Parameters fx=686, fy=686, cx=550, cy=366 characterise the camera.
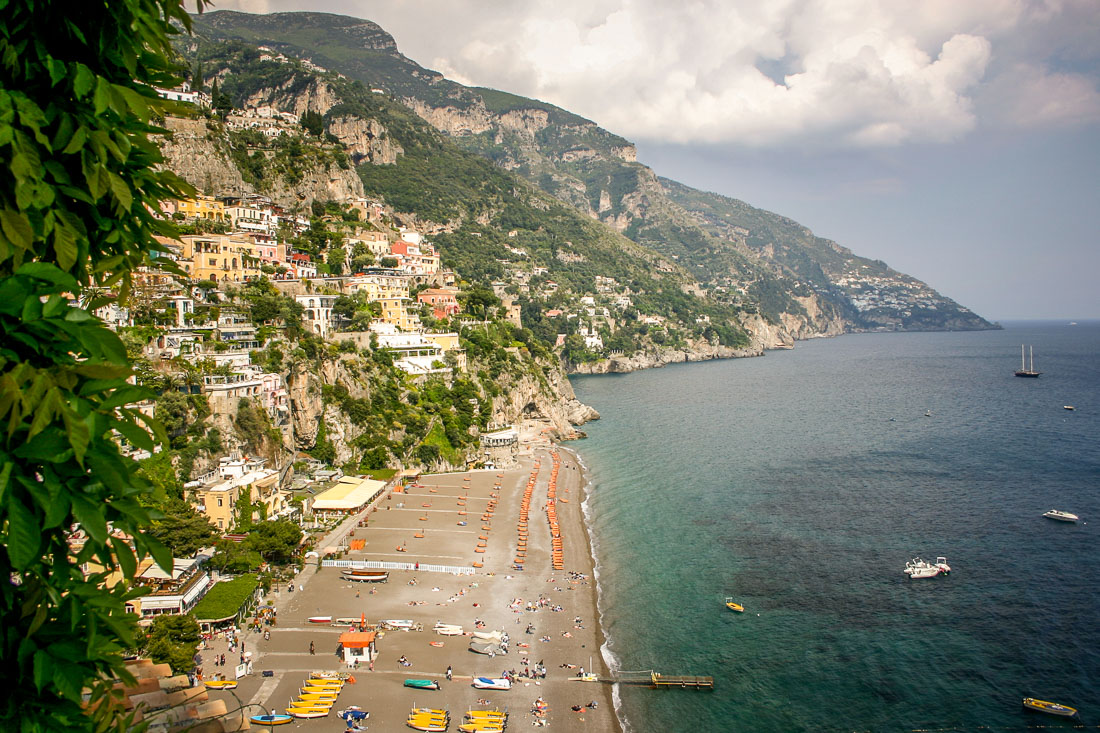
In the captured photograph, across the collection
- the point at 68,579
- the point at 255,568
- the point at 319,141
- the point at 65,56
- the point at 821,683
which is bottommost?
the point at 821,683

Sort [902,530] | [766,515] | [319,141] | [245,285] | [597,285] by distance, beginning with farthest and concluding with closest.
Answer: [597,285]
[319,141]
[245,285]
[766,515]
[902,530]

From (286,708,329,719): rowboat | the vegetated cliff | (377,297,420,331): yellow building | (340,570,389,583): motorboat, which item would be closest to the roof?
(340,570,389,583): motorboat

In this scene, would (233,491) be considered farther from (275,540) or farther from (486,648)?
(486,648)

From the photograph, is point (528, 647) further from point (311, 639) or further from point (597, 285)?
point (597, 285)

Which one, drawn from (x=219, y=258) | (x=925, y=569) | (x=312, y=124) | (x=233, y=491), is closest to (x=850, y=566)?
(x=925, y=569)

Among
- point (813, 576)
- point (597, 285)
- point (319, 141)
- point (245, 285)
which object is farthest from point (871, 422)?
point (597, 285)

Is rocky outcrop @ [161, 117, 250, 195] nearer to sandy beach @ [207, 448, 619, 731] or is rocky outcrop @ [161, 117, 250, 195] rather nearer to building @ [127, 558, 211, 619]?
sandy beach @ [207, 448, 619, 731]
